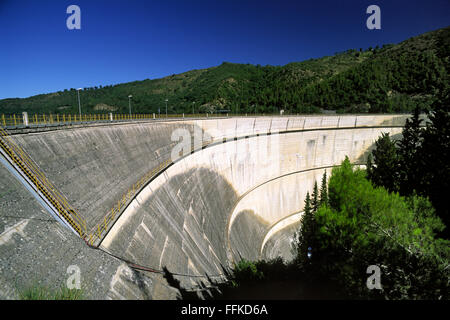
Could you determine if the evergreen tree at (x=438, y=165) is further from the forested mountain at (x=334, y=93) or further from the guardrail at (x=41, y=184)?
the forested mountain at (x=334, y=93)

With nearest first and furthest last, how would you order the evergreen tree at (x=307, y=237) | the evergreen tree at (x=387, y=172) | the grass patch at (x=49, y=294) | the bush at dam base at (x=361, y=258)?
the grass patch at (x=49, y=294)
the bush at dam base at (x=361, y=258)
the evergreen tree at (x=387, y=172)
the evergreen tree at (x=307, y=237)

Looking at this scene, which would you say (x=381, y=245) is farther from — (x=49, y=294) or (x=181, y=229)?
(x=49, y=294)

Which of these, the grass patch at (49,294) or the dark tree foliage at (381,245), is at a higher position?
the grass patch at (49,294)

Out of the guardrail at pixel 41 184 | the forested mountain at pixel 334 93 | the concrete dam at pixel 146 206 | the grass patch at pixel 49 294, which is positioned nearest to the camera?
the grass patch at pixel 49 294

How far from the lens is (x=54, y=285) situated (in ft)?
20.3

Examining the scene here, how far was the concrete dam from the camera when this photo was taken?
707 cm

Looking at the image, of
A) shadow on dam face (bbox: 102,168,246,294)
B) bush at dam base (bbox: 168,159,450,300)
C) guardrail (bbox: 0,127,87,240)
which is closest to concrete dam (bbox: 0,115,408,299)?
shadow on dam face (bbox: 102,168,246,294)

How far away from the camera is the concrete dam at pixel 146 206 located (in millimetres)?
7066

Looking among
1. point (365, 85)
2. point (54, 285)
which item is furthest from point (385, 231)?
point (365, 85)

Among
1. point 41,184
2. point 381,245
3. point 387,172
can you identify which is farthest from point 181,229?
point 387,172

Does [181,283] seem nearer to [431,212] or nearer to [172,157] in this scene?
[172,157]

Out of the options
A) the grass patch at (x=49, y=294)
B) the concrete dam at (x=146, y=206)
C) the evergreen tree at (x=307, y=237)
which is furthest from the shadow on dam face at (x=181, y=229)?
the evergreen tree at (x=307, y=237)

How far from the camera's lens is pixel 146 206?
12391mm

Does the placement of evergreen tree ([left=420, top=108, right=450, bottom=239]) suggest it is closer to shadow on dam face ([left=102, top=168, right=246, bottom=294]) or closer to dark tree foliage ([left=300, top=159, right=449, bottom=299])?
dark tree foliage ([left=300, top=159, right=449, bottom=299])
